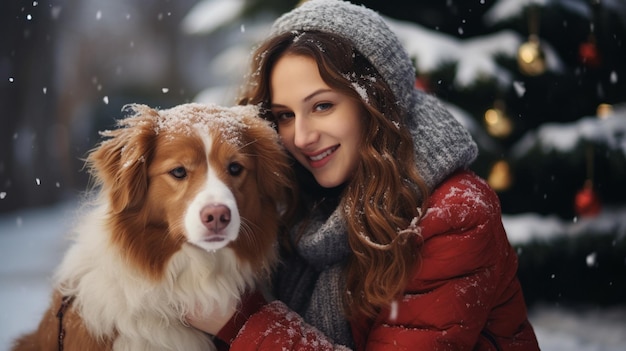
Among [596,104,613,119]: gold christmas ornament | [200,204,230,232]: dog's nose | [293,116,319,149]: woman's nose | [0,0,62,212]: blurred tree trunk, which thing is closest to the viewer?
[200,204,230,232]: dog's nose

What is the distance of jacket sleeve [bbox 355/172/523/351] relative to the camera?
Answer: 208 cm

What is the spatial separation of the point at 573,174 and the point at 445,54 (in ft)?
5.22

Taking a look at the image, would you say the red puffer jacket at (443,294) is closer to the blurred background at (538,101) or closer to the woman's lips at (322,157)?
the woman's lips at (322,157)

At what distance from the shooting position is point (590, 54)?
420 centimetres

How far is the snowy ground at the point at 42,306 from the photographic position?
14.6 feet

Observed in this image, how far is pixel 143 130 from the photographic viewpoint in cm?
217

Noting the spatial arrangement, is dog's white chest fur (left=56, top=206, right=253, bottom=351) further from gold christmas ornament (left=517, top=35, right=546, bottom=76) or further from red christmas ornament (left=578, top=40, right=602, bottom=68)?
red christmas ornament (left=578, top=40, right=602, bottom=68)

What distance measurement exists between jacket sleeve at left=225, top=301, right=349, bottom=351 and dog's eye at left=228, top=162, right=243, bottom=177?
563 mm

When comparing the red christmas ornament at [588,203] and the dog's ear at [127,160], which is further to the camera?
the red christmas ornament at [588,203]

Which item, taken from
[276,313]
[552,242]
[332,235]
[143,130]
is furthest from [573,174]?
[143,130]

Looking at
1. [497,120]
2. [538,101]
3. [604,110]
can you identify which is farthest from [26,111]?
[604,110]

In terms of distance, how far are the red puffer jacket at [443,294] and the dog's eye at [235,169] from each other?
563mm

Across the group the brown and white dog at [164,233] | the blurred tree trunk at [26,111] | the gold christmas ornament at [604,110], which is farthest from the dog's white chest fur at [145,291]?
the blurred tree trunk at [26,111]

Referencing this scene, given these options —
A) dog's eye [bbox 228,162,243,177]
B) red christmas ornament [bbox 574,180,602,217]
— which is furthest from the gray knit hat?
red christmas ornament [bbox 574,180,602,217]
